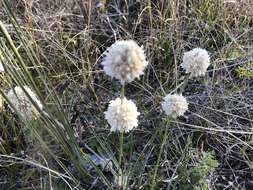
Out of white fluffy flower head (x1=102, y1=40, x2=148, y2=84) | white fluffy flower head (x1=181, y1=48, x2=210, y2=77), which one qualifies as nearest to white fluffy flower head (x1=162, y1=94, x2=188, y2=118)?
white fluffy flower head (x1=181, y1=48, x2=210, y2=77)

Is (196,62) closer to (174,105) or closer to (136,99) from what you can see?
(174,105)

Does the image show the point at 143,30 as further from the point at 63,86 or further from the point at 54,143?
the point at 54,143

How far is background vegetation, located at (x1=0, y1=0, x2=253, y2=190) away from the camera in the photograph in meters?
1.47

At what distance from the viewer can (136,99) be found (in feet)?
5.96

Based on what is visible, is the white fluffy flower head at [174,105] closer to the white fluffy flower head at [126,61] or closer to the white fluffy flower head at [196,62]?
the white fluffy flower head at [196,62]

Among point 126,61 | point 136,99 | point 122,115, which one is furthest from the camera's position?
point 136,99

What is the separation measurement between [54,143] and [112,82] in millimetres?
431

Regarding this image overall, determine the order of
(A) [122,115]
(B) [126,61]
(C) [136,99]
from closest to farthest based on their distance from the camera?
(B) [126,61]
(A) [122,115]
(C) [136,99]

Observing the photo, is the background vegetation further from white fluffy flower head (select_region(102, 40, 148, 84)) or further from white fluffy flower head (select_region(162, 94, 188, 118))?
white fluffy flower head (select_region(102, 40, 148, 84))

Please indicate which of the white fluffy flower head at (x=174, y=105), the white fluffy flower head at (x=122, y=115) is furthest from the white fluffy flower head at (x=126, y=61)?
the white fluffy flower head at (x=174, y=105)

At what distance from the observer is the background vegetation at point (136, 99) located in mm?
1468

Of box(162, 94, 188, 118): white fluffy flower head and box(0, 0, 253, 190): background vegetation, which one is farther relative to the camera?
box(0, 0, 253, 190): background vegetation

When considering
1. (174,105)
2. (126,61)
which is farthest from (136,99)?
(126,61)

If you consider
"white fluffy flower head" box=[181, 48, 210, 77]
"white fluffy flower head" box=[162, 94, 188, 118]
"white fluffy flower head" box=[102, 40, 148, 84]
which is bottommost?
"white fluffy flower head" box=[102, 40, 148, 84]
